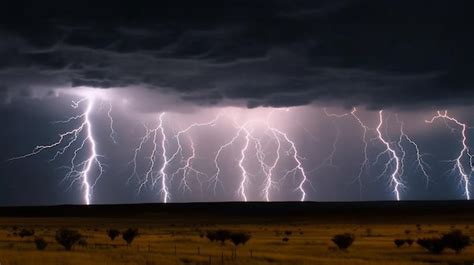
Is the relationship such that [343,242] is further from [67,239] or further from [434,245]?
[67,239]

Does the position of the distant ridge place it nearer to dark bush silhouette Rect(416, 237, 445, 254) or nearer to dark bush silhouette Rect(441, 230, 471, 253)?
dark bush silhouette Rect(416, 237, 445, 254)

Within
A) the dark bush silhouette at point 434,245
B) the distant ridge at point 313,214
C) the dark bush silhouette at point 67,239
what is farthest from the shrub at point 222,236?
the distant ridge at point 313,214

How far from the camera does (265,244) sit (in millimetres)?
47031

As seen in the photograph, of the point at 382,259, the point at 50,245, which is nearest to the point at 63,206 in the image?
the point at 50,245

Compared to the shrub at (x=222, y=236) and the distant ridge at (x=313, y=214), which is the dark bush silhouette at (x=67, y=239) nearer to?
the shrub at (x=222, y=236)

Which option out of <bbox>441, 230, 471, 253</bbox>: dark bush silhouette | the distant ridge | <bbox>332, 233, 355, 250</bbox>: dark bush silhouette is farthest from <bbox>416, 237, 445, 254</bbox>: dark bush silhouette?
the distant ridge

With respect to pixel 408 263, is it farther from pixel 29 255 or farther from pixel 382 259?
pixel 29 255

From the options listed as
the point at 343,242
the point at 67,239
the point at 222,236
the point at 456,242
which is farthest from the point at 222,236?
the point at 456,242

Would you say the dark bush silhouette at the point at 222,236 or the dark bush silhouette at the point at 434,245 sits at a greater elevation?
the dark bush silhouette at the point at 222,236

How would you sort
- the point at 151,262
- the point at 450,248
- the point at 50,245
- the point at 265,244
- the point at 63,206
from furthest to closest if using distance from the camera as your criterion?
1. the point at 63,206
2. the point at 265,244
3. the point at 50,245
4. the point at 450,248
5. the point at 151,262

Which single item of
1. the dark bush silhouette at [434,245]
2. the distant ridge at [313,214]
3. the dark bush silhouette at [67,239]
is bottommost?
the dark bush silhouette at [434,245]

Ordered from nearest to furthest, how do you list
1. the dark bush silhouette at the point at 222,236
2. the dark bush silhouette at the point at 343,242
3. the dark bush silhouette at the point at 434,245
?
1. the dark bush silhouette at the point at 434,245
2. the dark bush silhouette at the point at 343,242
3. the dark bush silhouette at the point at 222,236

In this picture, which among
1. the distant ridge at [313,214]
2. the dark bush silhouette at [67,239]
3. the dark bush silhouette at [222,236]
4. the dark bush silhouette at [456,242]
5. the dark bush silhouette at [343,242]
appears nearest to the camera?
the dark bush silhouette at [456,242]

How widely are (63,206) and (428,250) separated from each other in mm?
167687
